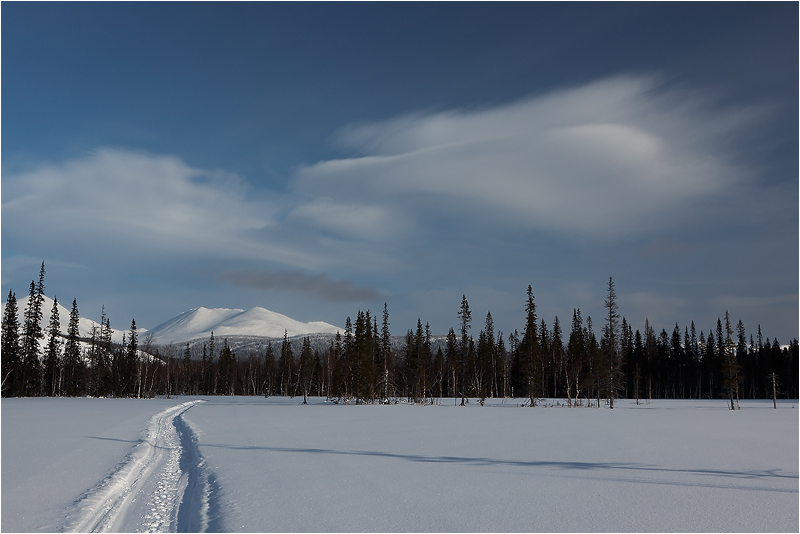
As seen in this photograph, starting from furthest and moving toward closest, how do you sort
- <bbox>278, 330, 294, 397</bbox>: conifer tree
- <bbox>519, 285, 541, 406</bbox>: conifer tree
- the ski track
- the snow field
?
1. <bbox>278, 330, 294, 397</bbox>: conifer tree
2. <bbox>519, 285, 541, 406</bbox>: conifer tree
3. the snow field
4. the ski track

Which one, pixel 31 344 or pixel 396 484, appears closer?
pixel 396 484

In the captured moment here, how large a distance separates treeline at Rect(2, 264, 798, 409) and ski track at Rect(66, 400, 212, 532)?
2015 inches

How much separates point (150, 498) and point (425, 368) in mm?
76517

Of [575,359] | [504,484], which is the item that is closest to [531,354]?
[575,359]

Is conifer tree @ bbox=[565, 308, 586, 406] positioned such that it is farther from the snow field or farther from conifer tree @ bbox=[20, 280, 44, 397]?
conifer tree @ bbox=[20, 280, 44, 397]

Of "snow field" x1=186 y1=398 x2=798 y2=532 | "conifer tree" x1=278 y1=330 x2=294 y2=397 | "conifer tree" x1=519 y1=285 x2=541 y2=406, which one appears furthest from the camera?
"conifer tree" x1=278 y1=330 x2=294 y2=397

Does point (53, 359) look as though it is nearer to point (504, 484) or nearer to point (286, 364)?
point (286, 364)

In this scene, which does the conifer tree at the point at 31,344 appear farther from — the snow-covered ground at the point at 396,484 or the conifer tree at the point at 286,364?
the snow-covered ground at the point at 396,484

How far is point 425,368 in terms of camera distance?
8475cm

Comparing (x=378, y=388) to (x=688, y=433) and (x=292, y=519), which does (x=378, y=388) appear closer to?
(x=688, y=433)

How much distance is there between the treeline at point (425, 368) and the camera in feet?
217

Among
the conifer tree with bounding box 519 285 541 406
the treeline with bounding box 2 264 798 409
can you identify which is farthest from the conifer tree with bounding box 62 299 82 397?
the conifer tree with bounding box 519 285 541 406

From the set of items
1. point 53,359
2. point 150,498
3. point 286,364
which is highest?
point 150,498

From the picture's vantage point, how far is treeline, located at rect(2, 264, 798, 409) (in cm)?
6612
